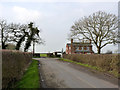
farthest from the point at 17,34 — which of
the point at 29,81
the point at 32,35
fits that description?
the point at 29,81

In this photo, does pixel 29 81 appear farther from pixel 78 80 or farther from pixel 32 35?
pixel 32 35

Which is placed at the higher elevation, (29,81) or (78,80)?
(29,81)

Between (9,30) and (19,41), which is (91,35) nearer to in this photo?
(19,41)

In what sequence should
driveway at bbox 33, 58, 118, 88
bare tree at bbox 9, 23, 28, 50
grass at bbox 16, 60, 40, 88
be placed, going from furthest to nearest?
bare tree at bbox 9, 23, 28, 50 < driveway at bbox 33, 58, 118, 88 < grass at bbox 16, 60, 40, 88

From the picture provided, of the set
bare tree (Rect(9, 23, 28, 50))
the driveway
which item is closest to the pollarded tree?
bare tree (Rect(9, 23, 28, 50))

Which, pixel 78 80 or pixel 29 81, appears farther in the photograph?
pixel 78 80

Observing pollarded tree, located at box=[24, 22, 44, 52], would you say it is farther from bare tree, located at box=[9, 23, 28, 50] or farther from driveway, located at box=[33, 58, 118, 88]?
driveway, located at box=[33, 58, 118, 88]

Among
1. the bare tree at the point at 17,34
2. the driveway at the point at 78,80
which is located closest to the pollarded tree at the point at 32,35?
the bare tree at the point at 17,34

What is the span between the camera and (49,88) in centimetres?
741

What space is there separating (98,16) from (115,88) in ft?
93.8

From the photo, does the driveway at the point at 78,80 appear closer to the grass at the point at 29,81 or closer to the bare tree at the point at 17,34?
the grass at the point at 29,81

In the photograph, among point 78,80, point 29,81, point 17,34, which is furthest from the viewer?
point 17,34

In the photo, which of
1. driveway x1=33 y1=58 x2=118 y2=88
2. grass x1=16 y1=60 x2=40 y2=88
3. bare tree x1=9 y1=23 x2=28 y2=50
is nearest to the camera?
grass x1=16 y1=60 x2=40 y2=88

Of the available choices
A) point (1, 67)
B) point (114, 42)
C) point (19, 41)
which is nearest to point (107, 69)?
point (1, 67)
